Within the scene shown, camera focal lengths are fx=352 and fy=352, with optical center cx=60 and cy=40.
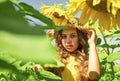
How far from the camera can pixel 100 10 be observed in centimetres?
149

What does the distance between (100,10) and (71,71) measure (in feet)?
2.99

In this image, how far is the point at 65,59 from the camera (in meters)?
2.45

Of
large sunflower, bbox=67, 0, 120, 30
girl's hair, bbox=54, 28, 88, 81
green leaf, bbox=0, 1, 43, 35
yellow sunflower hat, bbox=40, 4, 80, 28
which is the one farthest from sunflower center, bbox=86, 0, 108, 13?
green leaf, bbox=0, 1, 43, 35

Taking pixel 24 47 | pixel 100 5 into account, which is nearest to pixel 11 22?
pixel 24 47

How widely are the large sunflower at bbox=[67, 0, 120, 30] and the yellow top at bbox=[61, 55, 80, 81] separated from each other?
75 centimetres

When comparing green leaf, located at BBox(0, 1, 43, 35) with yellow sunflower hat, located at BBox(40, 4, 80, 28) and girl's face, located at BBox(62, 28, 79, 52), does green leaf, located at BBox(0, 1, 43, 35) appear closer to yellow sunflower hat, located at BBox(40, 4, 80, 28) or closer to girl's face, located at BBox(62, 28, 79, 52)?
yellow sunflower hat, located at BBox(40, 4, 80, 28)

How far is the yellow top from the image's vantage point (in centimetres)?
228

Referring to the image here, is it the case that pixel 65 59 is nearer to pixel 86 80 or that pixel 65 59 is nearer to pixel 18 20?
pixel 86 80

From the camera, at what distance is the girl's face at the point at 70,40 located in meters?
2.43

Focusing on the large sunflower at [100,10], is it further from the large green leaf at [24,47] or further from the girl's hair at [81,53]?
the large green leaf at [24,47]

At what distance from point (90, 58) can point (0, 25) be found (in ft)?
7.28

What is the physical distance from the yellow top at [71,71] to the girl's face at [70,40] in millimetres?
66

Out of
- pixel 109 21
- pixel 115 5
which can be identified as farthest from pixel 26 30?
pixel 109 21

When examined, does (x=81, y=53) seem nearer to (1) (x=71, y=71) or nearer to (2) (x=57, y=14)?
(1) (x=71, y=71)
